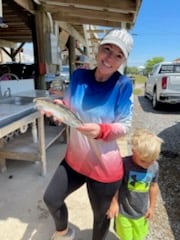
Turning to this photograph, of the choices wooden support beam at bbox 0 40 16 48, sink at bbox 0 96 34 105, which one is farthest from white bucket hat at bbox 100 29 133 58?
wooden support beam at bbox 0 40 16 48

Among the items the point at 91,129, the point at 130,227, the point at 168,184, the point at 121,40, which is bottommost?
the point at 168,184

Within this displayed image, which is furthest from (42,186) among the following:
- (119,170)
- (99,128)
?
(99,128)

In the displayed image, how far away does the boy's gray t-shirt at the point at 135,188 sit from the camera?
1688mm

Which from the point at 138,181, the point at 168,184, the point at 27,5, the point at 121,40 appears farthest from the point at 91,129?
the point at 27,5

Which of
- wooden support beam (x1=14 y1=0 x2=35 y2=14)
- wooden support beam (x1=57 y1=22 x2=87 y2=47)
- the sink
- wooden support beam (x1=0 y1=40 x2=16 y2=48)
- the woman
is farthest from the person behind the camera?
wooden support beam (x1=0 y1=40 x2=16 y2=48)

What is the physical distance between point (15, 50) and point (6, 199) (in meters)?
11.4

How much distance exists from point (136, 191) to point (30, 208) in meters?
1.23

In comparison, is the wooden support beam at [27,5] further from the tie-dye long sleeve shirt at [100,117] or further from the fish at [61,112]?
the fish at [61,112]

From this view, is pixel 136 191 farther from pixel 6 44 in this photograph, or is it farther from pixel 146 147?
pixel 6 44

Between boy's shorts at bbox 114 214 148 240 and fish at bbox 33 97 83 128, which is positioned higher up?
fish at bbox 33 97 83 128

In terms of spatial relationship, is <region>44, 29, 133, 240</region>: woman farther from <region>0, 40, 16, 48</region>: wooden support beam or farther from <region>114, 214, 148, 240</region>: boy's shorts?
<region>0, 40, 16, 48</region>: wooden support beam

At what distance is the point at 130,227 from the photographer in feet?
5.72

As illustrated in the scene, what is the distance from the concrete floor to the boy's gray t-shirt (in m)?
0.50

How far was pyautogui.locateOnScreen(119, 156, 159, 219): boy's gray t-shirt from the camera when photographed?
1688mm
